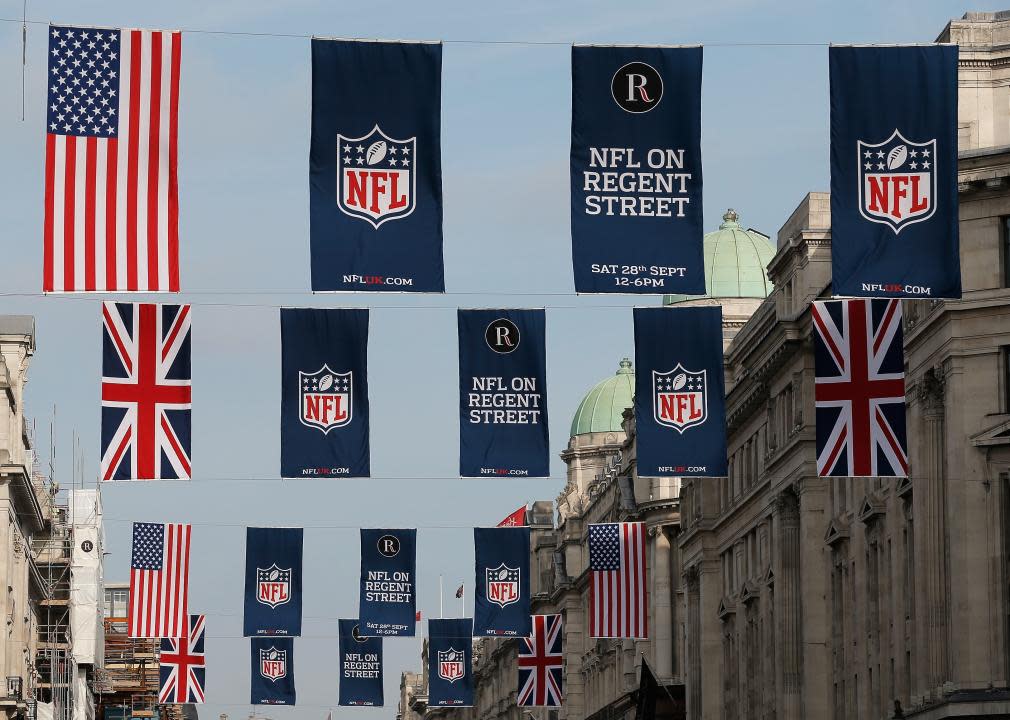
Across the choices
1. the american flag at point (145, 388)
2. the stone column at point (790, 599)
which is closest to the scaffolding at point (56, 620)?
the stone column at point (790, 599)

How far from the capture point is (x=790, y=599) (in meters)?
73.8

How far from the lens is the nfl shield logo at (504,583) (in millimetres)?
74938

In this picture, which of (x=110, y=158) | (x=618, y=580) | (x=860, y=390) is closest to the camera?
(x=110, y=158)

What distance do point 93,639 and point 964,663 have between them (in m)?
77.0

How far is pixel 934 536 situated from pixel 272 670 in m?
34.5

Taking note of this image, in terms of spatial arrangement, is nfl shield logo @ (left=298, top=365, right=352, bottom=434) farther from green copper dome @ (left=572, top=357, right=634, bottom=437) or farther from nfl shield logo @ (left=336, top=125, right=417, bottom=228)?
green copper dome @ (left=572, top=357, right=634, bottom=437)

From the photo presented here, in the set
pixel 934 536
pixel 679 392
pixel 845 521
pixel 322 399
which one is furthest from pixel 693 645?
pixel 322 399

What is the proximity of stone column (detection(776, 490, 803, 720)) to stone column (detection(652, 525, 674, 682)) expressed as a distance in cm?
2598

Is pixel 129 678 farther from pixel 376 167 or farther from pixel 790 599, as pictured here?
pixel 376 167

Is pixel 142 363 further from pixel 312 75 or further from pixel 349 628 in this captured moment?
pixel 349 628

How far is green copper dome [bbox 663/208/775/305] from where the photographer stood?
96625mm

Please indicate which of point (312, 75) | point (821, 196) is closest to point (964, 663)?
point (821, 196)

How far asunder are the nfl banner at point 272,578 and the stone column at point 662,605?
32528mm

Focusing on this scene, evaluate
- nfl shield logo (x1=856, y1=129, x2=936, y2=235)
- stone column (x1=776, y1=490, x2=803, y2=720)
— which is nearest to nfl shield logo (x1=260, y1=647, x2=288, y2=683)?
stone column (x1=776, y1=490, x2=803, y2=720)
